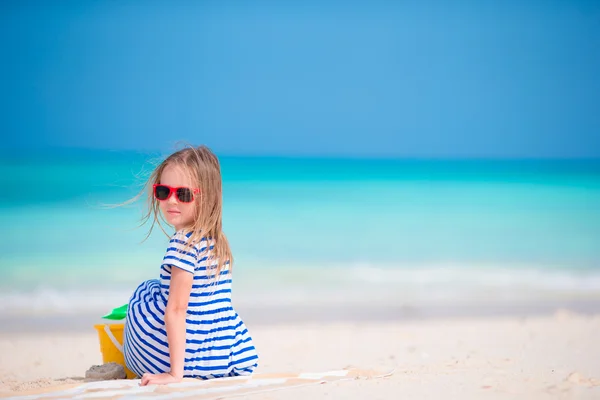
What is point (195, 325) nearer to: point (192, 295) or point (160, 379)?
point (192, 295)

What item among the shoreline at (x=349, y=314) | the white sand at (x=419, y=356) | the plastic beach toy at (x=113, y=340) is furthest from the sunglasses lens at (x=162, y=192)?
the shoreline at (x=349, y=314)

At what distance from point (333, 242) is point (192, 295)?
4676 millimetres

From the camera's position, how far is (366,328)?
166 inches

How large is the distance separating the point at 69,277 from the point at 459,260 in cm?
301

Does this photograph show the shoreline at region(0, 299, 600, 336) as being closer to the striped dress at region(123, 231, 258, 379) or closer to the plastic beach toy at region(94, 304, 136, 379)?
the plastic beach toy at region(94, 304, 136, 379)

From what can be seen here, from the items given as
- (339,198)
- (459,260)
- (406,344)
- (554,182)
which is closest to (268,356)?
(406,344)

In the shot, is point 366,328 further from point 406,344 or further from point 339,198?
point 339,198

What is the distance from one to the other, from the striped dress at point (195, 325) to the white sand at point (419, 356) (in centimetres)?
22

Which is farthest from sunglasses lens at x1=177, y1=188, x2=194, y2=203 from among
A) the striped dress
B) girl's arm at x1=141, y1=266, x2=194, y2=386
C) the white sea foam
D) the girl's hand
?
the white sea foam

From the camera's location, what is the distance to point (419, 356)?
3.53 meters

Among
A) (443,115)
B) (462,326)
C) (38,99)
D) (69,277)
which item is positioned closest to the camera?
(462,326)

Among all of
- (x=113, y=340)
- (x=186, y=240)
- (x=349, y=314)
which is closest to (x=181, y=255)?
(x=186, y=240)

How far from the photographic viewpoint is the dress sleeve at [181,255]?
92.5 inches

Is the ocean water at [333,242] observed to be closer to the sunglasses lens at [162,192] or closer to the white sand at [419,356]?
the sunglasses lens at [162,192]
